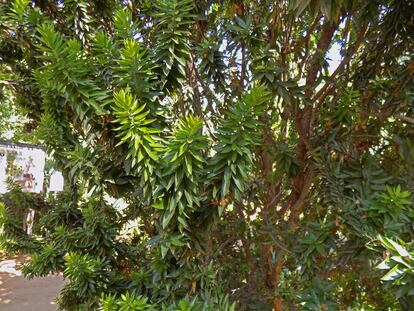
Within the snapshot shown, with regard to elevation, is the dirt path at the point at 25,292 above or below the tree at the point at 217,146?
below

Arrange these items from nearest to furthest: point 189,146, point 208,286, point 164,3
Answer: point 189,146, point 164,3, point 208,286

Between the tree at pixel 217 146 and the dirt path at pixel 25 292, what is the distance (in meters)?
3.95

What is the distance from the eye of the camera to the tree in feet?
5.04

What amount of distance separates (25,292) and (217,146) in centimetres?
651

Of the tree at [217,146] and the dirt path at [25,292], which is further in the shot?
the dirt path at [25,292]

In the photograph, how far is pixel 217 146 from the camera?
154 centimetres

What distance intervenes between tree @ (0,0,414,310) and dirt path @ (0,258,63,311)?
12.9 feet

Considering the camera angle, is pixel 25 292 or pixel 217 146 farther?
pixel 25 292

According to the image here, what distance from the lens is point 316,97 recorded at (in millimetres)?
2422

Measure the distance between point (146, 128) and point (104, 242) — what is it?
1250 mm

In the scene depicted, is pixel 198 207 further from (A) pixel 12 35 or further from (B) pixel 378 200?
(A) pixel 12 35

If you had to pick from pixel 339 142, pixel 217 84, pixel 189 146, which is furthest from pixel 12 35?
pixel 339 142

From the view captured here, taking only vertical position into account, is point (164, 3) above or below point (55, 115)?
above

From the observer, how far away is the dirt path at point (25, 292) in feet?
19.2
